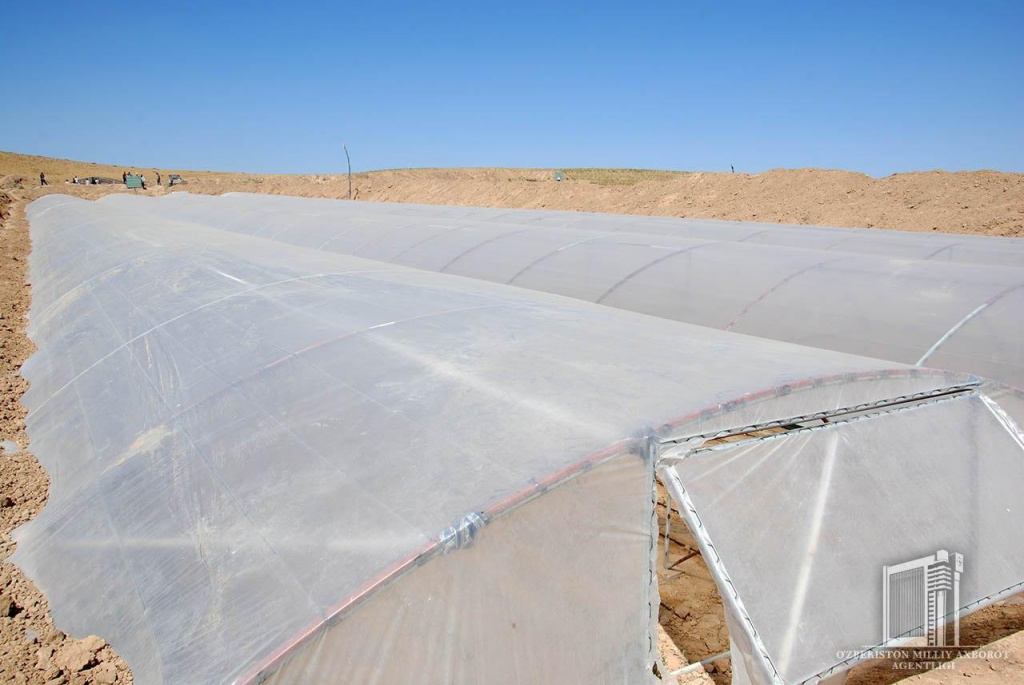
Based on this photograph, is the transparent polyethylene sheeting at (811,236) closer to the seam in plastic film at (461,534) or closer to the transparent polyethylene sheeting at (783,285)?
the transparent polyethylene sheeting at (783,285)

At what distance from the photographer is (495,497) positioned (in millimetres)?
2328

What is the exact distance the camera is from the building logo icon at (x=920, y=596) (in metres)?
2.98

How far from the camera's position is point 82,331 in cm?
690

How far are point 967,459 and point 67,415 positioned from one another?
5.75 m

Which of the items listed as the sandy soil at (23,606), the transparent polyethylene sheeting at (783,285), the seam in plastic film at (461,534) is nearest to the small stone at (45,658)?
the sandy soil at (23,606)

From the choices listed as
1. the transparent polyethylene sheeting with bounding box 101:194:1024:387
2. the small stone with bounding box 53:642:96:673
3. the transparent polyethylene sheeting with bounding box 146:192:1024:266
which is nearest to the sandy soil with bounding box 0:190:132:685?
the small stone with bounding box 53:642:96:673

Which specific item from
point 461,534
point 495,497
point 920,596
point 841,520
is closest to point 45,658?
point 461,534

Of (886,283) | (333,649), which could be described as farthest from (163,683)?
(886,283)

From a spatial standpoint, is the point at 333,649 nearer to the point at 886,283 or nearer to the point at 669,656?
the point at 669,656

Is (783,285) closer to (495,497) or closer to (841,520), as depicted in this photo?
(841,520)

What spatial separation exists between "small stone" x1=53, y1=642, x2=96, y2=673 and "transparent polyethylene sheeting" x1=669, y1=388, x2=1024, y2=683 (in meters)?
2.49

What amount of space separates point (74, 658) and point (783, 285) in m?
6.39

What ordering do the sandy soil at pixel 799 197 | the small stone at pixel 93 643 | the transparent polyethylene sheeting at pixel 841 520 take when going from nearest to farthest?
the transparent polyethylene sheeting at pixel 841 520
the small stone at pixel 93 643
the sandy soil at pixel 799 197

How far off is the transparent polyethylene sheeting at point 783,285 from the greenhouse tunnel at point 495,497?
6.23 ft
